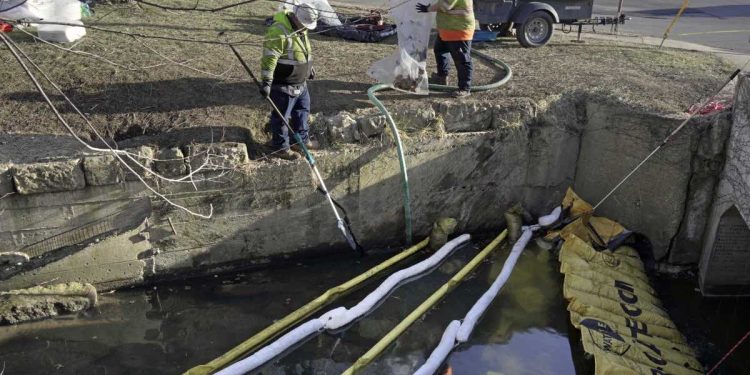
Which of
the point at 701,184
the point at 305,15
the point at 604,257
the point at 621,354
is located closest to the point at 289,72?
the point at 305,15

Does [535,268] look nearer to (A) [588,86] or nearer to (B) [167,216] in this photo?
(A) [588,86]

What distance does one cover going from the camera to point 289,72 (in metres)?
7.29

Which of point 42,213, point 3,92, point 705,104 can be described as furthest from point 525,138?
point 3,92

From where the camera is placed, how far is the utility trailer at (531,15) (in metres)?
10.9

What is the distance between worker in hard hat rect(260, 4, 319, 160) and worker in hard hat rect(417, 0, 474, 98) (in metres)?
2.08

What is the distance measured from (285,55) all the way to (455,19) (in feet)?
8.64

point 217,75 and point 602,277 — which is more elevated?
point 217,75

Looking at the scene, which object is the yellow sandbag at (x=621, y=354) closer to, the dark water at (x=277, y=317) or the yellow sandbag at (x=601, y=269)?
the dark water at (x=277, y=317)

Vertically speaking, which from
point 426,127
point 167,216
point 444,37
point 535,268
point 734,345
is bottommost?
point 734,345

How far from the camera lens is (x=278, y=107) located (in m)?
7.41

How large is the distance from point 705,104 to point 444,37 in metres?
3.65

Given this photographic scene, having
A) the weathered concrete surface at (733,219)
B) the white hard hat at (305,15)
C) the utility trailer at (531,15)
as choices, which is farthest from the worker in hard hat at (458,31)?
the weathered concrete surface at (733,219)

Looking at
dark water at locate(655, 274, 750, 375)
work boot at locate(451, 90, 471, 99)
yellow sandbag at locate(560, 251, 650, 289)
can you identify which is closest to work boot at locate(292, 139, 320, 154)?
work boot at locate(451, 90, 471, 99)

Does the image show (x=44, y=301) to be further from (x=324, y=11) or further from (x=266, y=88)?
(x=324, y=11)
